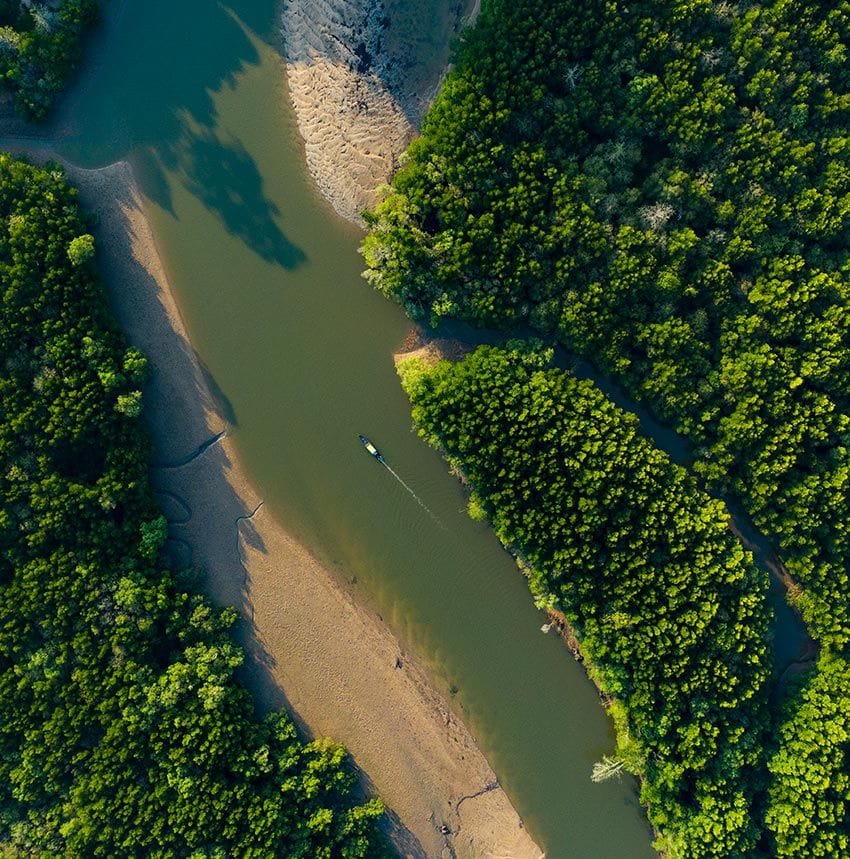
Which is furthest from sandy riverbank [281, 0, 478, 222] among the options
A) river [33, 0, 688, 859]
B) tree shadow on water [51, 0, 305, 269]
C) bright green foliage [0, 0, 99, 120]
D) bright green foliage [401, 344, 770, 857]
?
bright green foliage [401, 344, 770, 857]

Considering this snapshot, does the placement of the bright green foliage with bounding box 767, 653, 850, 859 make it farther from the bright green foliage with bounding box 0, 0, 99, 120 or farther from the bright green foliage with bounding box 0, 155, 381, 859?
the bright green foliage with bounding box 0, 0, 99, 120

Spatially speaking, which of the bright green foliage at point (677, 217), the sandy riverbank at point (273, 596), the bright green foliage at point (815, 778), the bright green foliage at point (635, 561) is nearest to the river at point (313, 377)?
the sandy riverbank at point (273, 596)

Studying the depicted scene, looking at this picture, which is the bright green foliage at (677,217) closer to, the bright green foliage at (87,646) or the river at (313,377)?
the river at (313,377)

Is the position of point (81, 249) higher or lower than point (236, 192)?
lower

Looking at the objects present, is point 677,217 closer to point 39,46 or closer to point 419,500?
point 419,500

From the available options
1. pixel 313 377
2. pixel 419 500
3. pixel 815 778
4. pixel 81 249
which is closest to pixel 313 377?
pixel 313 377

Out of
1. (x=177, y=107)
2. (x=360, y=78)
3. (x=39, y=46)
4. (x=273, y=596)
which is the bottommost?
(x=273, y=596)

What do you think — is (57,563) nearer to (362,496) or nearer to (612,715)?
(362,496)

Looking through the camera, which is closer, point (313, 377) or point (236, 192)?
point (236, 192)
